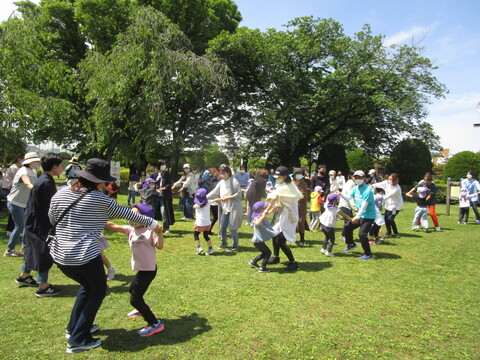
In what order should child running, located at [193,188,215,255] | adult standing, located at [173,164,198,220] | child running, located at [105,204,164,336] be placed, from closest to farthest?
child running, located at [105,204,164,336] < child running, located at [193,188,215,255] < adult standing, located at [173,164,198,220]

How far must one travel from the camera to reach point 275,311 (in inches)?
181

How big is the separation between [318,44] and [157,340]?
23153mm

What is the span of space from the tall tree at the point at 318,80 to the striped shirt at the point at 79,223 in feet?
67.2

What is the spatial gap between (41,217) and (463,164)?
84.3 ft

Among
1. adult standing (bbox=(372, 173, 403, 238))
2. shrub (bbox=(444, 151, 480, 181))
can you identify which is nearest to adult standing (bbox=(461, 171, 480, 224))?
adult standing (bbox=(372, 173, 403, 238))

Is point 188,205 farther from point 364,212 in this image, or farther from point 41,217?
point 41,217

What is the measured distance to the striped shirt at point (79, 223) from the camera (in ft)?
11.1

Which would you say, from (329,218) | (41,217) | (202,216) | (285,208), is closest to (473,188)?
(329,218)

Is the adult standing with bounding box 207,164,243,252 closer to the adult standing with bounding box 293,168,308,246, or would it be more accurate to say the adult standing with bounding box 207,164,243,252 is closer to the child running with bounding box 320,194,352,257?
the adult standing with bounding box 293,168,308,246

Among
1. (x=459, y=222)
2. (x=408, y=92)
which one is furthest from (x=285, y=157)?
(x=459, y=222)

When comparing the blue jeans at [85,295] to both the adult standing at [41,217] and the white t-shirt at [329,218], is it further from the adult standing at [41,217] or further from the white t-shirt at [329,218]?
the white t-shirt at [329,218]

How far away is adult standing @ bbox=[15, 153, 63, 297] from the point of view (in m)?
4.70

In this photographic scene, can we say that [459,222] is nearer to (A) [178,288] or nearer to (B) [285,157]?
(A) [178,288]

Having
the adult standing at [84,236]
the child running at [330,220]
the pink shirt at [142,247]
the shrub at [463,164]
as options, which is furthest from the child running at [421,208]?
the shrub at [463,164]
